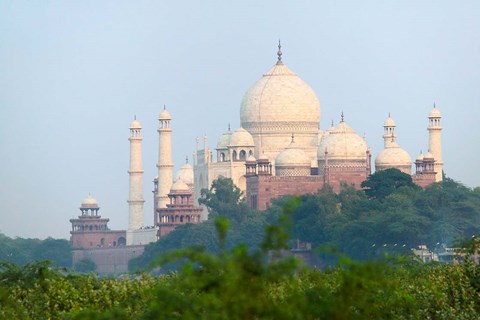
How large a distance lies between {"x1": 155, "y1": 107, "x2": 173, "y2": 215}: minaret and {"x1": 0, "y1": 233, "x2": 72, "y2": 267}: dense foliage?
6719 millimetres

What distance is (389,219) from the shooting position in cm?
7644

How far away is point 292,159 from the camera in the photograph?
8850 cm

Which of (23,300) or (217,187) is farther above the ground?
(217,187)

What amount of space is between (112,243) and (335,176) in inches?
785

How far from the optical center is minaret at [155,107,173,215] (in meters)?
97.0

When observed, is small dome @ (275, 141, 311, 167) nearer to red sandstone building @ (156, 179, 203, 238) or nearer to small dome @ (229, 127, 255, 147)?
small dome @ (229, 127, 255, 147)

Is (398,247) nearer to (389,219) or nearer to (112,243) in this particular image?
(389,219)

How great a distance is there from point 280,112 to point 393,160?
661 centimetres

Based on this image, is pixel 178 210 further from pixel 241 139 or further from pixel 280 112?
pixel 280 112

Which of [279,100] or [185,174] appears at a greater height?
[279,100]

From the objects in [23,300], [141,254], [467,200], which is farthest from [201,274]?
[141,254]

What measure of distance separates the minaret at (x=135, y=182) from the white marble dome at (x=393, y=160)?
607 inches

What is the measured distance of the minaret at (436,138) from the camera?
9225 cm

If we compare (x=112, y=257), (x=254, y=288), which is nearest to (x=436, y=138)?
(x=112, y=257)
